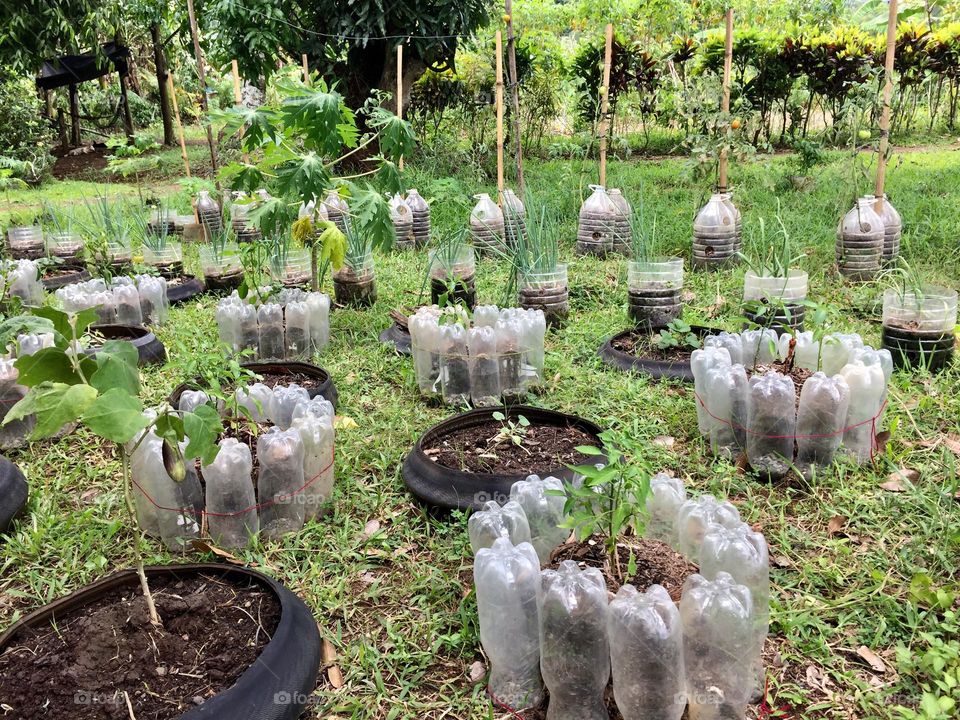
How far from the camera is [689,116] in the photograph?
5.59 metres

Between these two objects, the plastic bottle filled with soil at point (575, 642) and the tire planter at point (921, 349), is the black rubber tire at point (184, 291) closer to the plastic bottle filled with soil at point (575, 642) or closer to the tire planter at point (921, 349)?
the plastic bottle filled with soil at point (575, 642)

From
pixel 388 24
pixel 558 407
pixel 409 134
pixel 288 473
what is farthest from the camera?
pixel 388 24

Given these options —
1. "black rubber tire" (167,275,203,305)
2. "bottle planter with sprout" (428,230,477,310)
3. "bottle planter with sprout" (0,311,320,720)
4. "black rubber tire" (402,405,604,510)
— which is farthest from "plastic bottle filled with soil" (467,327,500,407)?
"black rubber tire" (167,275,203,305)

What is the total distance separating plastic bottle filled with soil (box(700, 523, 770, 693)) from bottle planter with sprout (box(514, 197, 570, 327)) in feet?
8.16

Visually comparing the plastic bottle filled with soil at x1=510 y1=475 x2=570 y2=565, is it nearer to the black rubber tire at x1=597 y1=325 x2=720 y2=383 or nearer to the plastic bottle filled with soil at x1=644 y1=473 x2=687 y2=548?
the plastic bottle filled with soil at x1=644 y1=473 x2=687 y2=548

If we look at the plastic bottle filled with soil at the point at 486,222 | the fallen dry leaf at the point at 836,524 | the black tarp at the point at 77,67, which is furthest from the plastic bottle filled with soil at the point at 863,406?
the black tarp at the point at 77,67

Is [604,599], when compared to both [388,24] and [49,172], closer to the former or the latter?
[388,24]

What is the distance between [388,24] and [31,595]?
801cm

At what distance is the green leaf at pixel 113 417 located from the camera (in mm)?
1465

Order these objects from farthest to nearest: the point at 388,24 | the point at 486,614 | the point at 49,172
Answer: the point at 49,172 < the point at 388,24 < the point at 486,614

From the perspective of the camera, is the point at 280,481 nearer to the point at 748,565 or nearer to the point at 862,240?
the point at 748,565

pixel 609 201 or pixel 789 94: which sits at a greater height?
pixel 789 94

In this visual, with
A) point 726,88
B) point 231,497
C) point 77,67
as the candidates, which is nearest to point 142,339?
point 231,497

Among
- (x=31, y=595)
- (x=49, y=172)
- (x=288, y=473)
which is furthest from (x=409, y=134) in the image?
(x=49, y=172)
